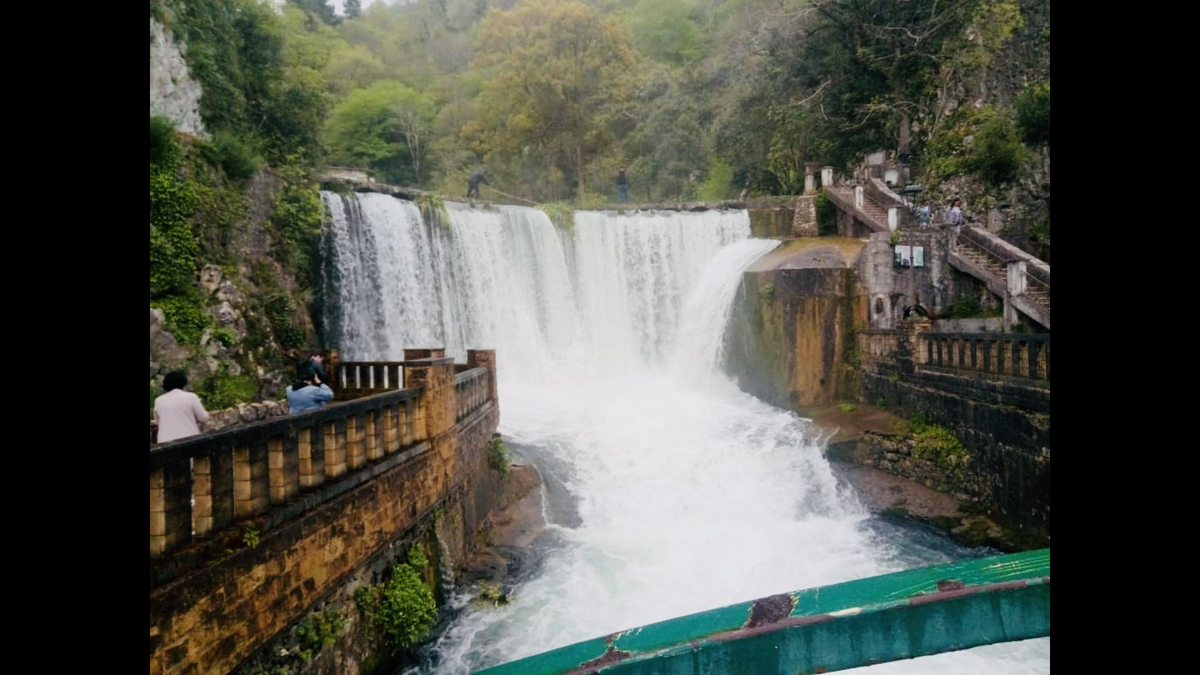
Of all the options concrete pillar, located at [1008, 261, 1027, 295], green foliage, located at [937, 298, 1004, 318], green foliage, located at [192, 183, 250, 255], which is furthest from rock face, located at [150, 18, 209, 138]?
concrete pillar, located at [1008, 261, 1027, 295]

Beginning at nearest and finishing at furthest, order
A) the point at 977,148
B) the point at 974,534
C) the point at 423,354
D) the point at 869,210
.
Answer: the point at 974,534 < the point at 423,354 < the point at 869,210 < the point at 977,148

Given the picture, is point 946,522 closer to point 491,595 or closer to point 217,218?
point 491,595

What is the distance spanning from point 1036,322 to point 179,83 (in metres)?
18.6

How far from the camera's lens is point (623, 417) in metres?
14.5

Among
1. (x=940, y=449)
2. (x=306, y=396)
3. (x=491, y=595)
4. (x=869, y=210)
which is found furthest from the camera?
Result: (x=869, y=210)

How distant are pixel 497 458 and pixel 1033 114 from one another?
17.6m

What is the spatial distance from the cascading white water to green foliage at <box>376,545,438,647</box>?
0.43 meters

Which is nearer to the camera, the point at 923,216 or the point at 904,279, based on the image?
the point at 904,279

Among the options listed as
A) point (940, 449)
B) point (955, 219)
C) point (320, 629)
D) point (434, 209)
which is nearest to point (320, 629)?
point (320, 629)

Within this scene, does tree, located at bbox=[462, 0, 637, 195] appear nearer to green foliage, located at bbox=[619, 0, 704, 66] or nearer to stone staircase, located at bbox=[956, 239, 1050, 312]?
green foliage, located at bbox=[619, 0, 704, 66]

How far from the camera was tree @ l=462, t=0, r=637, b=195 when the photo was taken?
102ft

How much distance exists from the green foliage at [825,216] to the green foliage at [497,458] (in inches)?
526
